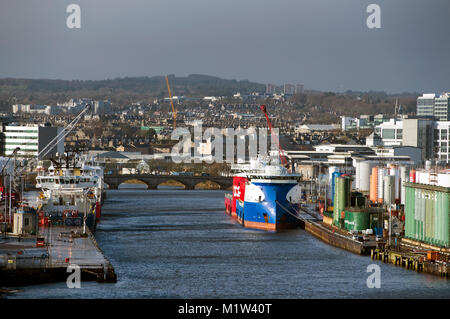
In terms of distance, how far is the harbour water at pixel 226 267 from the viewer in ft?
106

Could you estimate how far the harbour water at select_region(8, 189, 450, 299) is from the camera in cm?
3241

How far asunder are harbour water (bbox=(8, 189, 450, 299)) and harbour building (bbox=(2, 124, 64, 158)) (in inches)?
2510

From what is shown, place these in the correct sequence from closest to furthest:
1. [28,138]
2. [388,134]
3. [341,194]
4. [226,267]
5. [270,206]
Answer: [226,267], [341,194], [270,206], [28,138], [388,134]

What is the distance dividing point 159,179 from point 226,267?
64.5m

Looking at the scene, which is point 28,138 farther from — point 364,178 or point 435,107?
point 435,107

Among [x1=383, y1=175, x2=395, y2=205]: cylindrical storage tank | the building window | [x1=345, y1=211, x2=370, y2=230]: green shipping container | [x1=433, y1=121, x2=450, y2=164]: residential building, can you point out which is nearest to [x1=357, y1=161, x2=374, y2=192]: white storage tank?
[x1=383, y1=175, x2=395, y2=205]: cylindrical storage tank

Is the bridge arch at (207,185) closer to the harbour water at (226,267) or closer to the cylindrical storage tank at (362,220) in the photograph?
the harbour water at (226,267)

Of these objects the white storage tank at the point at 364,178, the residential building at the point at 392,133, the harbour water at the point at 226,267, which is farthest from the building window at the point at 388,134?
the harbour water at the point at 226,267

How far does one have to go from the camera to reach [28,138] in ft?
400

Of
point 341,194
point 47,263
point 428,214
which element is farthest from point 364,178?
point 47,263

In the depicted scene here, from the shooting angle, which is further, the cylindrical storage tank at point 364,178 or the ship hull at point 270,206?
the cylindrical storage tank at point 364,178

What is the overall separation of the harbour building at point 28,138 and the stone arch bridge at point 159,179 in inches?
745

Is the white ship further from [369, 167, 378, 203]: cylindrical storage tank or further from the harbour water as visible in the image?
[369, 167, 378, 203]: cylindrical storage tank

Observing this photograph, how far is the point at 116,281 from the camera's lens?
33.1 m
